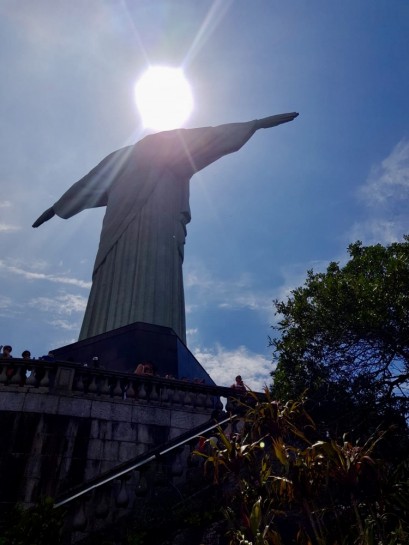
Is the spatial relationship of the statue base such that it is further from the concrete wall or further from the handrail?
the handrail

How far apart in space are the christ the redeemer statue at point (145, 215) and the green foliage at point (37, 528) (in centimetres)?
1136

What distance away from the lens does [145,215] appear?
20312 millimetres

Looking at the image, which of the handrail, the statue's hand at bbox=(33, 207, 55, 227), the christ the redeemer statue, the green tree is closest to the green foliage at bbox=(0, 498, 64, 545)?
the handrail

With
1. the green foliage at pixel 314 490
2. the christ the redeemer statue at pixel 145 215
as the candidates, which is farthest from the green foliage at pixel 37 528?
the christ the redeemer statue at pixel 145 215

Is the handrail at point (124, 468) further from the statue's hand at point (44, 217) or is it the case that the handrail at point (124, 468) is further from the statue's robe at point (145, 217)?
the statue's hand at point (44, 217)

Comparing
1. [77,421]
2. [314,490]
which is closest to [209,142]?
[77,421]

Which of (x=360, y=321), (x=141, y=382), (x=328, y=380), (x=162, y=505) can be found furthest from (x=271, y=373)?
(x=162, y=505)

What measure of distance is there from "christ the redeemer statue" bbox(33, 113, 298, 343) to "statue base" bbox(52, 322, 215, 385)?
183 cm

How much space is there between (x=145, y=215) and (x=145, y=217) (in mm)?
113

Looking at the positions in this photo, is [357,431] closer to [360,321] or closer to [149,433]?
[360,321]

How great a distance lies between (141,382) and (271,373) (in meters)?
5.30

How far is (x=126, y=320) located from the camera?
56.5 ft

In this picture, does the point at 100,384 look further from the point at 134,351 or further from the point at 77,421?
the point at 134,351

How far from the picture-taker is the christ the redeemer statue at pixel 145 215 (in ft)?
59.0
